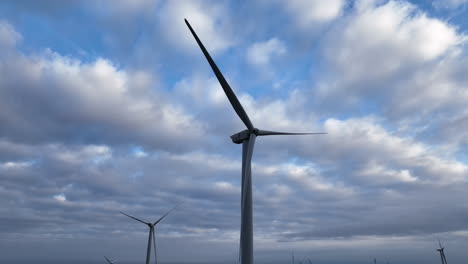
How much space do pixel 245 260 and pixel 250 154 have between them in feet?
38.3

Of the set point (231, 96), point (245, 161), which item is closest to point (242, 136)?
point (245, 161)

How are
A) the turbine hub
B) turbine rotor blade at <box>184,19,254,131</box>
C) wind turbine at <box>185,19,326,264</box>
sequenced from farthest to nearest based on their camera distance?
1. the turbine hub
2. turbine rotor blade at <box>184,19,254,131</box>
3. wind turbine at <box>185,19,326,264</box>

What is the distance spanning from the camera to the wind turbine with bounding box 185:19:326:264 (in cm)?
3866

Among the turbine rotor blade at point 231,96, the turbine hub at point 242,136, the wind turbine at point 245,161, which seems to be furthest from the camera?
the turbine hub at point 242,136

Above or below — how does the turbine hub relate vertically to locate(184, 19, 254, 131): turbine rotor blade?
below

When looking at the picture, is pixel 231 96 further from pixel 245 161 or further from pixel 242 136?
pixel 245 161

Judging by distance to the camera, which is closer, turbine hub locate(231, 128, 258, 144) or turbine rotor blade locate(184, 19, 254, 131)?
turbine rotor blade locate(184, 19, 254, 131)

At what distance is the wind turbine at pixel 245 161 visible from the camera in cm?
3866

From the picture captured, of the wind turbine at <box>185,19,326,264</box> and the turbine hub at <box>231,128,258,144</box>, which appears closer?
the wind turbine at <box>185,19,326,264</box>

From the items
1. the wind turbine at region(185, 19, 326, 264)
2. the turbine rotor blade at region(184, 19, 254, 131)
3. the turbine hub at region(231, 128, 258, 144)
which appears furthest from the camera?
the turbine hub at region(231, 128, 258, 144)

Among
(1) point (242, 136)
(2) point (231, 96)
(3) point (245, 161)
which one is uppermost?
(2) point (231, 96)

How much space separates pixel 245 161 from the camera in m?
44.2

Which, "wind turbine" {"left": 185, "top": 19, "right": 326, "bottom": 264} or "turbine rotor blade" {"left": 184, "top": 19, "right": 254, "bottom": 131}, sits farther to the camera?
"turbine rotor blade" {"left": 184, "top": 19, "right": 254, "bottom": 131}

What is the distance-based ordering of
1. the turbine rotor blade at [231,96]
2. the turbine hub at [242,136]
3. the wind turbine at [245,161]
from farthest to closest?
the turbine hub at [242,136] < the turbine rotor blade at [231,96] < the wind turbine at [245,161]
